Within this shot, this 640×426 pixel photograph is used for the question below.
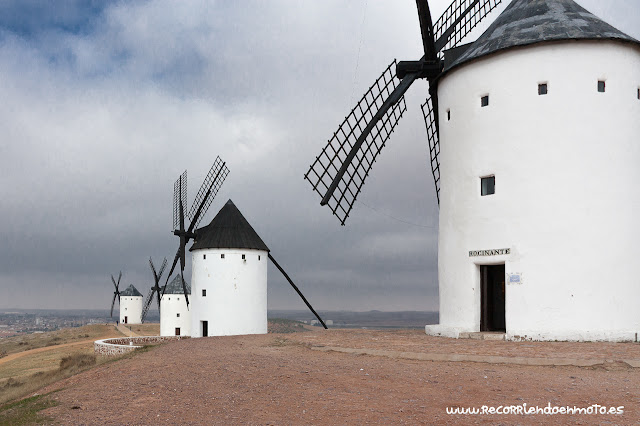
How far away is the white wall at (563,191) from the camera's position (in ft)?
52.3

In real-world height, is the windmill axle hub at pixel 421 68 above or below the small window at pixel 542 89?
above

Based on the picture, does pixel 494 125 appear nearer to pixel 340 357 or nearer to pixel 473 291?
pixel 473 291

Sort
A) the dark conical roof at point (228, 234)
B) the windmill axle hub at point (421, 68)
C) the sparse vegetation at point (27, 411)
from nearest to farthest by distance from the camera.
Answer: the sparse vegetation at point (27, 411) < the windmill axle hub at point (421, 68) < the dark conical roof at point (228, 234)

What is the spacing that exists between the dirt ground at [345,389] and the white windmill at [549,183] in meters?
2.67

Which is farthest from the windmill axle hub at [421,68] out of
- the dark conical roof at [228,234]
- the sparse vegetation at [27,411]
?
the sparse vegetation at [27,411]

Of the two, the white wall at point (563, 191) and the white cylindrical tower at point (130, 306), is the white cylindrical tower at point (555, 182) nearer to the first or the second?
the white wall at point (563, 191)

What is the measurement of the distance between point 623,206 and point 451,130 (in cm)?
568

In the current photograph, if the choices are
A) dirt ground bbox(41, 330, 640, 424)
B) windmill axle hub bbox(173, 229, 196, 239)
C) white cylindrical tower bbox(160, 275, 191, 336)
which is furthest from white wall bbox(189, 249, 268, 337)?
dirt ground bbox(41, 330, 640, 424)

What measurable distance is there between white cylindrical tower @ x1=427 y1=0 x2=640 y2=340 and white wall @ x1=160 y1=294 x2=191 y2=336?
3117 centimetres

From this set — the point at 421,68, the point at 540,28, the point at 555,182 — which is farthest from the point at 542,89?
the point at 421,68

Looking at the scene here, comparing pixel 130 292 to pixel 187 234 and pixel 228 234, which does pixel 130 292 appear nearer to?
pixel 187 234

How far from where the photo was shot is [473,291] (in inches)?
688

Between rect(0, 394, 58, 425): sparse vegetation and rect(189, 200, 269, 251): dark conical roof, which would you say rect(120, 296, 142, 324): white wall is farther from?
rect(0, 394, 58, 425): sparse vegetation

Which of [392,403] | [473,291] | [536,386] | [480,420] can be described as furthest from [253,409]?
[473,291]
